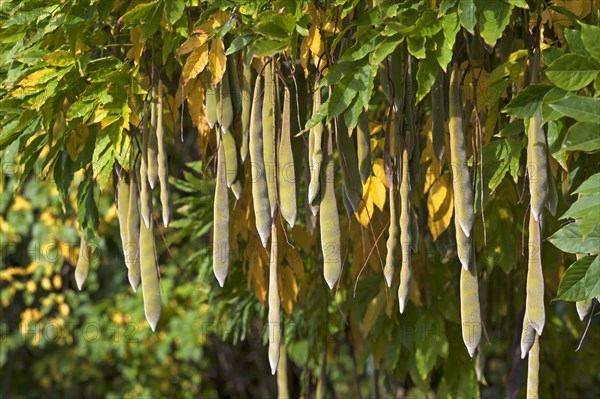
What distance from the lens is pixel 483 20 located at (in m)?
1.83

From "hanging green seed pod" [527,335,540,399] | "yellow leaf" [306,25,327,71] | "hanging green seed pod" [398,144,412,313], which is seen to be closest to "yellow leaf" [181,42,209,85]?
"yellow leaf" [306,25,327,71]

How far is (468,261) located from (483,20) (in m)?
0.49

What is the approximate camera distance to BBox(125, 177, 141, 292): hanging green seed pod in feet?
7.39

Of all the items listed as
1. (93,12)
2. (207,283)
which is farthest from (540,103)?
(207,283)

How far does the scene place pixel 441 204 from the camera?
2.46 metres

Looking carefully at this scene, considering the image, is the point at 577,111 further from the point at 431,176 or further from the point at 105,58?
the point at 105,58

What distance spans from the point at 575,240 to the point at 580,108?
0.88 feet

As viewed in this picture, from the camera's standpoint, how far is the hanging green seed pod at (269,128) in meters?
2.00

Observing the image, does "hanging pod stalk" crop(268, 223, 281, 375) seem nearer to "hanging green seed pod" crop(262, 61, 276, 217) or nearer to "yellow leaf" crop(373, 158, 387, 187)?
"hanging green seed pod" crop(262, 61, 276, 217)

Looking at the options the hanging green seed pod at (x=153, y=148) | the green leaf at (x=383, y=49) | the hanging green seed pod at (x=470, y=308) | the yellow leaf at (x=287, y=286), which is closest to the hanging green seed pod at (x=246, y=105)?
the hanging green seed pod at (x=153, y=148)

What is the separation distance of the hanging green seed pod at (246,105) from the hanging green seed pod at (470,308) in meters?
0.55

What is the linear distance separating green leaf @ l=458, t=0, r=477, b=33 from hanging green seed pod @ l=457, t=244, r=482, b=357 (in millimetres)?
506

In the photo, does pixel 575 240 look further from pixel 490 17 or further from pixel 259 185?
pixel 259 185

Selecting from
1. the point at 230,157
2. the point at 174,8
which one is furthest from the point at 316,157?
the point at 174,8
